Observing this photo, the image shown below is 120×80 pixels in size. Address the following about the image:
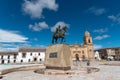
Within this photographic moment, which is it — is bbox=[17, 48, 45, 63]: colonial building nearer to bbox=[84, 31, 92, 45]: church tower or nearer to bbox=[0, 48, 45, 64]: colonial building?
bbox=[0, 48, 45, 64]: colonial building

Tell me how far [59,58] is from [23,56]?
133 feet

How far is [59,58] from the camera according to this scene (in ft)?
45.2

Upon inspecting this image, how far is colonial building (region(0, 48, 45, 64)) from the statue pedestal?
3581cm

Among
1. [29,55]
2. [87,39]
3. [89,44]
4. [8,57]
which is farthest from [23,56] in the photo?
[89,44]

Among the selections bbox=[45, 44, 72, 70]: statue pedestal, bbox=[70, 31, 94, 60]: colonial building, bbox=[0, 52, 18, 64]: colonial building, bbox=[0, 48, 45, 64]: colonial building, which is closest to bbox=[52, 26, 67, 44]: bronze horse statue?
bbox=[45, 44, 72, 70]: statue pedestal

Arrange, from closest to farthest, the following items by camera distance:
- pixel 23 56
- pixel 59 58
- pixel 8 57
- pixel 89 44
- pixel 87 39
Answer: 1. pixel 59 58
2. pixel 8 57
3. pixel 23 56
4. pixel 89 44
5. pixel 87 39

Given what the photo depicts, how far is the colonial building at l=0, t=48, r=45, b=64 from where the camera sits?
49.9 m

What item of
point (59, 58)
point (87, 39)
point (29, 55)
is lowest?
point (29, 55)

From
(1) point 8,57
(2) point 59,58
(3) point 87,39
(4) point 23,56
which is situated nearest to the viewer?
(2) point 59,58

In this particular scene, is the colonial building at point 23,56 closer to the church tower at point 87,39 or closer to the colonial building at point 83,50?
the colonial building at point 83,50

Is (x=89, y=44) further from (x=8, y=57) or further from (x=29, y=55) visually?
(x=8, y=57)

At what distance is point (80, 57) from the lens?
220 ft

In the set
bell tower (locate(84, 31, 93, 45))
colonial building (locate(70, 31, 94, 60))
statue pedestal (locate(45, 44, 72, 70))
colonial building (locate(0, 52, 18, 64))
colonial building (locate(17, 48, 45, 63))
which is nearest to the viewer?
statue pedestal (locate(45, 44, 72, 70))

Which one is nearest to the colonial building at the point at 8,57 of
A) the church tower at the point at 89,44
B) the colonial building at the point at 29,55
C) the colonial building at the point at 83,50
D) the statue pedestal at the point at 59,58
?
the colonial building at the point at 29,55
